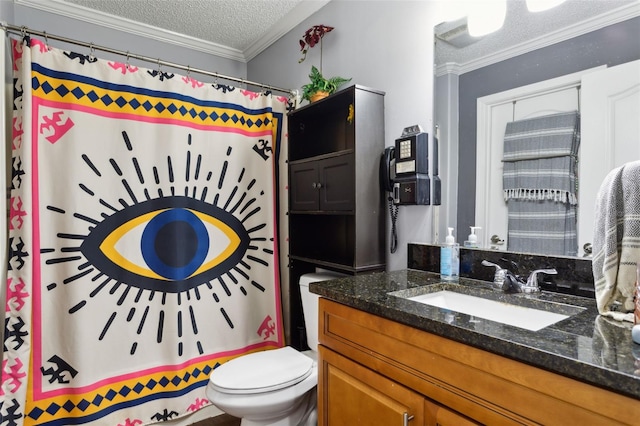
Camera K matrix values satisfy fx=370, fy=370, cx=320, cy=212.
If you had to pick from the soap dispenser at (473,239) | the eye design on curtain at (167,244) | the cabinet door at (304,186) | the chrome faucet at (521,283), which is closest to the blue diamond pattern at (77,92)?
the eye design on curtain at (167,244)

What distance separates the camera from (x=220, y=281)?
83.3 inches

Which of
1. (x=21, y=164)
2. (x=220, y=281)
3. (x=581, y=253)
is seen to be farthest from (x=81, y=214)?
(x=581, y=253)

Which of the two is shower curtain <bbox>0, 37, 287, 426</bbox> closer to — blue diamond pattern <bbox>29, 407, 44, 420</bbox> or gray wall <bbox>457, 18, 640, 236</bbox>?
blue diamond pattern <bbox>29, 407, 44, 420</bbox>

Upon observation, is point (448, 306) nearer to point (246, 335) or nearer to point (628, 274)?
point (628, 274)

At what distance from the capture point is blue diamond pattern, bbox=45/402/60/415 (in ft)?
5.51

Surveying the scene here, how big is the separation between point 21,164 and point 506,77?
81.0 inches

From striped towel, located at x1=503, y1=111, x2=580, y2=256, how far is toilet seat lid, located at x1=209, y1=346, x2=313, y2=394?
1.02 meters

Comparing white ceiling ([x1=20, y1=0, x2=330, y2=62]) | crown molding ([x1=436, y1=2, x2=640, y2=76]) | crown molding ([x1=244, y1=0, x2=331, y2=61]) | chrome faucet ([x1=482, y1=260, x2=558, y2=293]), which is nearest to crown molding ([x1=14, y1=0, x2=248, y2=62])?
white ceiling ([x1=20, y1=0, x2=330, y2=62])

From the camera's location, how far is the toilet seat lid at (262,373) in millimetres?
1501

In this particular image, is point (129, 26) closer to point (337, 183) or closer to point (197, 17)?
point (197, 17)

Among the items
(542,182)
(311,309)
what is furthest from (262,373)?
(542,182)

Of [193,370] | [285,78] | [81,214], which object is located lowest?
[193,370]

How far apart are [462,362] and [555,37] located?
1.16 meters

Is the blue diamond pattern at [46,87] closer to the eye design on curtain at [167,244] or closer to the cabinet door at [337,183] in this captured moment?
the eye design on curtain at [167,244]
